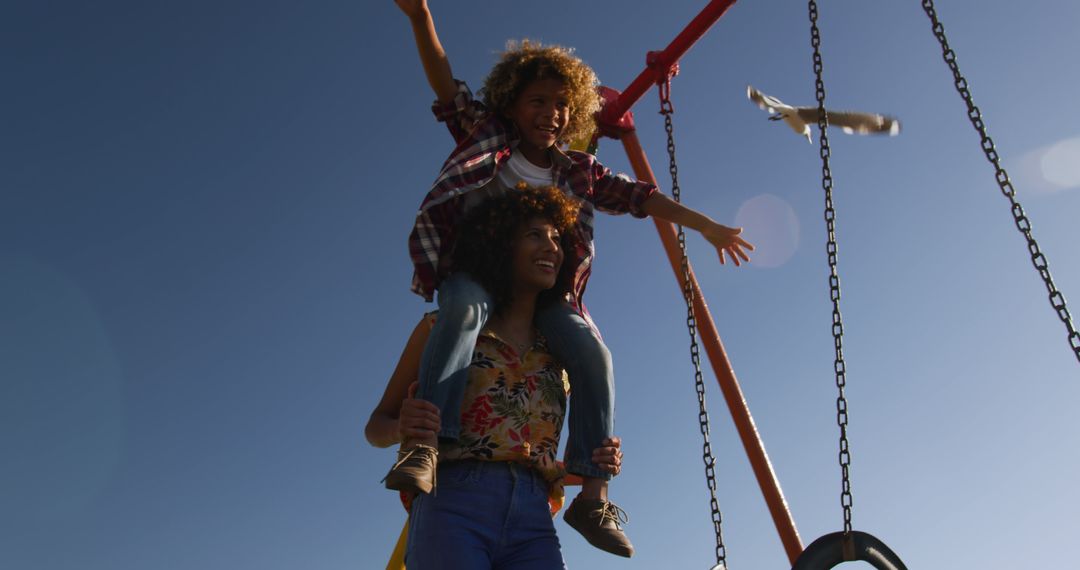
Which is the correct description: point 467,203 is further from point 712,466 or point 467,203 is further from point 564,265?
point 712,466

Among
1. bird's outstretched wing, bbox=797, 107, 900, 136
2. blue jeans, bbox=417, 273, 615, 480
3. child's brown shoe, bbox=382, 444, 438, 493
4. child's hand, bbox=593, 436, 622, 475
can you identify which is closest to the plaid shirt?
blue jeans, bbox=417, 273, 615, 480

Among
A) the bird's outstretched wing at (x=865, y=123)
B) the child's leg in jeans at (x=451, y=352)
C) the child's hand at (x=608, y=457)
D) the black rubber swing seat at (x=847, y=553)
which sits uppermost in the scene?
the bird's outstretched wing at (x=865, y=123)

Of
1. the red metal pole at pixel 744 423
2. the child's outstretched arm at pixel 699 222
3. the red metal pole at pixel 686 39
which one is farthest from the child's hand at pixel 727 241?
the red metal pole at pixel 686 39

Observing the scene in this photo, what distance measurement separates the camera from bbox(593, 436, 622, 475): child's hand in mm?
2498

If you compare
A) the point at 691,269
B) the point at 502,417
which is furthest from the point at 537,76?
the point at 691,269

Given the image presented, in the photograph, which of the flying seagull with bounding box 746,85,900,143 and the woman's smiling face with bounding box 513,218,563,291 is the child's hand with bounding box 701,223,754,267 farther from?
the flying seagull with bounding box 746,85,900,143

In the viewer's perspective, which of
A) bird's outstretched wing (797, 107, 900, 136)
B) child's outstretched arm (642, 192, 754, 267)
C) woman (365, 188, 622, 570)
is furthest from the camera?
bird's outstretched wing (797, 107, 900, 136)

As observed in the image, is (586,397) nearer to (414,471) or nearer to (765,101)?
(414,471)

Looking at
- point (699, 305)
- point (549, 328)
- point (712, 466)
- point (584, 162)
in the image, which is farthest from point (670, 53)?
point (549, 328)

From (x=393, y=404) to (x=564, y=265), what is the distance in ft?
2.36

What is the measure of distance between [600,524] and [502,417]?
1.39 ft

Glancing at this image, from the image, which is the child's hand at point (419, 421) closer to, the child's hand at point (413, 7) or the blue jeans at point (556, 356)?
the blue jeans at point (556, 356)

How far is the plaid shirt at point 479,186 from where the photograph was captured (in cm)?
277

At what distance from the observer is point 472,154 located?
287 cm
